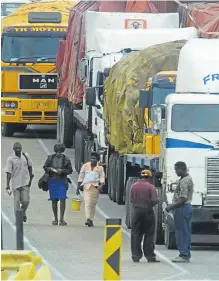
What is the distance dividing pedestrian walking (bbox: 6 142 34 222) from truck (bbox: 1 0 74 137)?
49.1 ft

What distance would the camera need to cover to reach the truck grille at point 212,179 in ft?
68.2

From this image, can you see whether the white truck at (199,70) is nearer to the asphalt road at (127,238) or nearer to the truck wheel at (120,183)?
the asphalt road at (127,238)

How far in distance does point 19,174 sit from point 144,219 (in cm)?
Answer: 476

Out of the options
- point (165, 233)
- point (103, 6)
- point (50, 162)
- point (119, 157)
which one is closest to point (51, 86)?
point (103, 6)

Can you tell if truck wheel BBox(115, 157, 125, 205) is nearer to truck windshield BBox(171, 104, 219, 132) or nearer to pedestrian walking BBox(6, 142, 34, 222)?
pedestrian walking BBox(6, 142, 34, 222)

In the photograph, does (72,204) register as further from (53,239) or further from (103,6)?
(103,6)

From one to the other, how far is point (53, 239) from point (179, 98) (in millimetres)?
3519

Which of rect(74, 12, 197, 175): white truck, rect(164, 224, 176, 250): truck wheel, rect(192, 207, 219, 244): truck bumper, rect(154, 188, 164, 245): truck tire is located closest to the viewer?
rect(192, 207, 219, 244): truck bumper

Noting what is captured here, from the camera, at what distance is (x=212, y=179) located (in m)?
20.8

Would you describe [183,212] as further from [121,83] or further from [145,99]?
[121,83]

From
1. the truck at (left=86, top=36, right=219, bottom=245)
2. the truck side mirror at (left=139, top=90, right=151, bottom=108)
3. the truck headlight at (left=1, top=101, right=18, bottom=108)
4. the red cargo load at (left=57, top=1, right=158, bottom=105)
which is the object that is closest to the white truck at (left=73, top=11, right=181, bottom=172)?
the red cargo load at (left=57, top=1, right=158, bottom=105)

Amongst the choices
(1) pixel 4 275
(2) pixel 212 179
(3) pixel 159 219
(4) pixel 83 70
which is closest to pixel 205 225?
(3) pixel 159 219

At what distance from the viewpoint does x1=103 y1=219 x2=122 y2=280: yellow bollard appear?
1409 centimetres

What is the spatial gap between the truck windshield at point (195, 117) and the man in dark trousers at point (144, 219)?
156 centimetres
